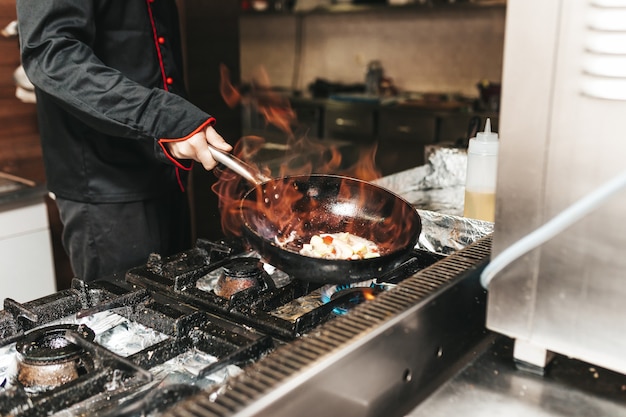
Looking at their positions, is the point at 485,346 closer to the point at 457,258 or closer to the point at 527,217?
the point at 457,258

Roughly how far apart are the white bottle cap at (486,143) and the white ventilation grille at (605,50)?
2.47 feet

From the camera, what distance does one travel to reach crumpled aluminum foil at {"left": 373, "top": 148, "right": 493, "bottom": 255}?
1346 mm

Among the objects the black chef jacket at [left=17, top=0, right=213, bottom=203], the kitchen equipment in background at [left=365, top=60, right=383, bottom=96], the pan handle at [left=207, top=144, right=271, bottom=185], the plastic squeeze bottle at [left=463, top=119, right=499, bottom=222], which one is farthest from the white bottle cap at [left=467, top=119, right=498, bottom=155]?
the kitchen equipment in background at [left=365, top=60, right=383, bottom=96]

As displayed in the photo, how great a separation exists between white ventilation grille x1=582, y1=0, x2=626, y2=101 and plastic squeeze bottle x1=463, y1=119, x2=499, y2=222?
742mm

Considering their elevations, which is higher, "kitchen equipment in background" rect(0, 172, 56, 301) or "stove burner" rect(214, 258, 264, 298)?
"stove burner" rect(214, 258, 264, 298)

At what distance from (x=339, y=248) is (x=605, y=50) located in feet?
1.82

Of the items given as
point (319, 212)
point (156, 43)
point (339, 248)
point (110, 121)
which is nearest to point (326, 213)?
point (319, 212)

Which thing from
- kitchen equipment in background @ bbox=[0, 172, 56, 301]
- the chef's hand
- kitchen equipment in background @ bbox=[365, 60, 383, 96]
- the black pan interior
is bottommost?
kitchen equipment in background @ bbox=[0, 172, 56, 301]

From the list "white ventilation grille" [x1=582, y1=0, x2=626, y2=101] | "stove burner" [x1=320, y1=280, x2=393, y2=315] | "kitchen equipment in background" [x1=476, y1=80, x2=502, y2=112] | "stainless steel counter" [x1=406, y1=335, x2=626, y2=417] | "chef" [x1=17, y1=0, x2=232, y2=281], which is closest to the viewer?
"white ventilation grille" [x1=582, y1=0, x2=626, y2=101]

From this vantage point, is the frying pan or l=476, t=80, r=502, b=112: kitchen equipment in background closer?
the frying pan

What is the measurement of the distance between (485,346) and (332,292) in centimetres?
30

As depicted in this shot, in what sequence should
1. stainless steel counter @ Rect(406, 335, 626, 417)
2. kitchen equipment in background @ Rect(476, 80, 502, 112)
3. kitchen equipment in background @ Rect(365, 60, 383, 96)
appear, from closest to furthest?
stainless steel counter @ Rect(406, 335, 626, 417) < kitchen equipment in background @ Rect(476, 80, 502, 112) < kitchen equipment in background @ Rect(365, 60, 383, 96)

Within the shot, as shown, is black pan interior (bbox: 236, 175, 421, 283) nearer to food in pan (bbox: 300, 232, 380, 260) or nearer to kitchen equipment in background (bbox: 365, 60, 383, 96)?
food in pan (bbox: 300, 232, 380, 260)

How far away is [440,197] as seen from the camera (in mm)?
1767
